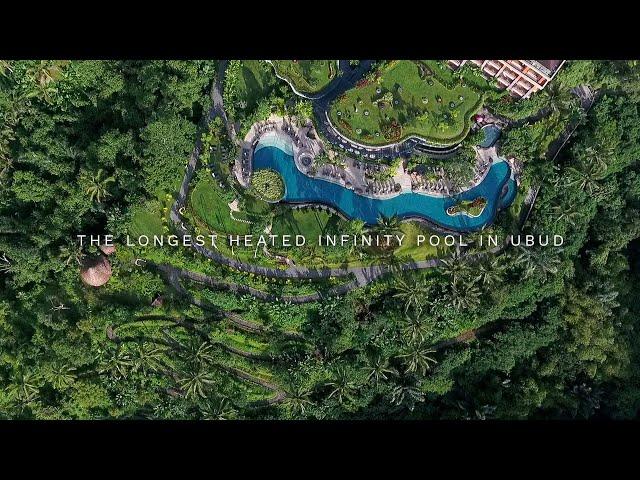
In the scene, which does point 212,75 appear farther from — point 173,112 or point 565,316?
point 565,316

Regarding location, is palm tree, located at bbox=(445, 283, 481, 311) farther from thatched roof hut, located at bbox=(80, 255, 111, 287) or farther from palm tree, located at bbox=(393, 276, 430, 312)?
thatched roof hut, located at bbox=(80, 255, 111, 287)

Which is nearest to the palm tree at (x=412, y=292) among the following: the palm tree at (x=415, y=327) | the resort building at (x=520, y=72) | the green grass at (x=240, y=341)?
the palm tree at (x=415, y=327)

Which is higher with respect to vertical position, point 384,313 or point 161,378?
point 384,313

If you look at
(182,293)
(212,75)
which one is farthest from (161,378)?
(212,75)

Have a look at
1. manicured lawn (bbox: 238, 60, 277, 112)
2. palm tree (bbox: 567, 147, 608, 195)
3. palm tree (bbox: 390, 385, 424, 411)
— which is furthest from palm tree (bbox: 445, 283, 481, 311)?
manicured lawn (bbox: 238, 60, 277, 112)

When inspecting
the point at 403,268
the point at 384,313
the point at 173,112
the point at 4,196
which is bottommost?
the point at 384,313

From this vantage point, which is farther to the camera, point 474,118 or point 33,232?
point 474,118
